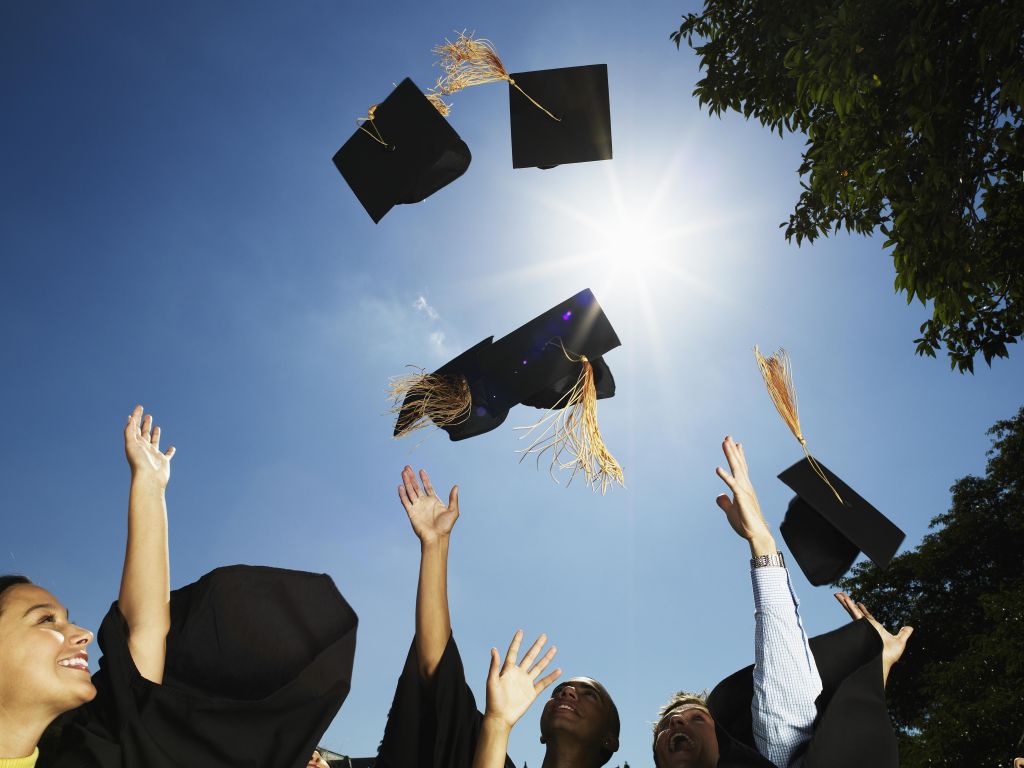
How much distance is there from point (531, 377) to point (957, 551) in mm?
14138

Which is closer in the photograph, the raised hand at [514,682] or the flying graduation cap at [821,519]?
the raised hand at [514,682]

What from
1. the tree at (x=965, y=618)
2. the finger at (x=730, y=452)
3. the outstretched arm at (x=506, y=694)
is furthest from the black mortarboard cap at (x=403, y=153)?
the tree at (x=965, y=618)

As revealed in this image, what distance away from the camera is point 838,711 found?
82.5 inches

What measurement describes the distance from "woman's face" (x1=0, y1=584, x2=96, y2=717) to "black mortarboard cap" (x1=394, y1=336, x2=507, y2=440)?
8.44 ft

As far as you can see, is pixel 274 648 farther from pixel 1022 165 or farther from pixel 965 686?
pixel 965 686

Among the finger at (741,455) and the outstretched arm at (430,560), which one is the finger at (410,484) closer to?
the outstretched arm at (430,560)

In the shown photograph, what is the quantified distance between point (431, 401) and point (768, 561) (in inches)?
101

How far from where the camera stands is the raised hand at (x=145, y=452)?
2.31 metres

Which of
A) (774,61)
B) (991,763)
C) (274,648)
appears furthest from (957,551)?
(274,648)

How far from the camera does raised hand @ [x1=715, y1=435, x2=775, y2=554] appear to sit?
2398 mm

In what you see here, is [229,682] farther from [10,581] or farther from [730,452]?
[730,452]

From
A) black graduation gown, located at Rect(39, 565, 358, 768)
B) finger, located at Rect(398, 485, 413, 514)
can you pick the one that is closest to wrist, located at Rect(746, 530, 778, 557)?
black graduation gown, located at Rect(39, 565, 358, 768)

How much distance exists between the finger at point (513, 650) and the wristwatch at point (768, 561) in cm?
95

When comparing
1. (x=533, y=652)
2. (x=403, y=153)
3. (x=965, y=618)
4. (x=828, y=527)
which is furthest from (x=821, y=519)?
(x=965, y=618)
